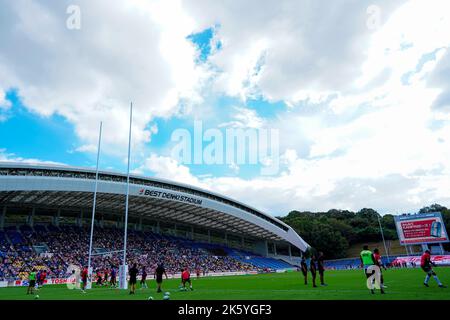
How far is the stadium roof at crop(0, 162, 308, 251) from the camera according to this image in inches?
1597

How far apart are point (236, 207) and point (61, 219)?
30.1 metres

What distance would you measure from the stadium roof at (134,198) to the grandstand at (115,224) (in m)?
0.10

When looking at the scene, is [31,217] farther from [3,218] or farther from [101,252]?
[101,252]

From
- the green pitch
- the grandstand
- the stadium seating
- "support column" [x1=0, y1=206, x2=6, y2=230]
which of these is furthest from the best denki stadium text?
the green pitch

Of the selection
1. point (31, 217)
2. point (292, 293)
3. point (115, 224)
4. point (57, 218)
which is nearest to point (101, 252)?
point (57, 218)

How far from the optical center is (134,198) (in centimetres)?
5131

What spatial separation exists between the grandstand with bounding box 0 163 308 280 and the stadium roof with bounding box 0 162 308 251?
0.10m

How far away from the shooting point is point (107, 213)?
5825 centimetres

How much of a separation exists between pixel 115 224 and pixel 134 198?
1118 cm

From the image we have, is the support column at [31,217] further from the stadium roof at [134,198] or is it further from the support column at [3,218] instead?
the support column at [3,218]

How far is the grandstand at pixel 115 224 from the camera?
40.9m

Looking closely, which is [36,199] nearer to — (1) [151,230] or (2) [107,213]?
(2) [107,213]

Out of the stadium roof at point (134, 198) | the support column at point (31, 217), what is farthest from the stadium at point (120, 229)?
the stadium roof at point (134, 198)
